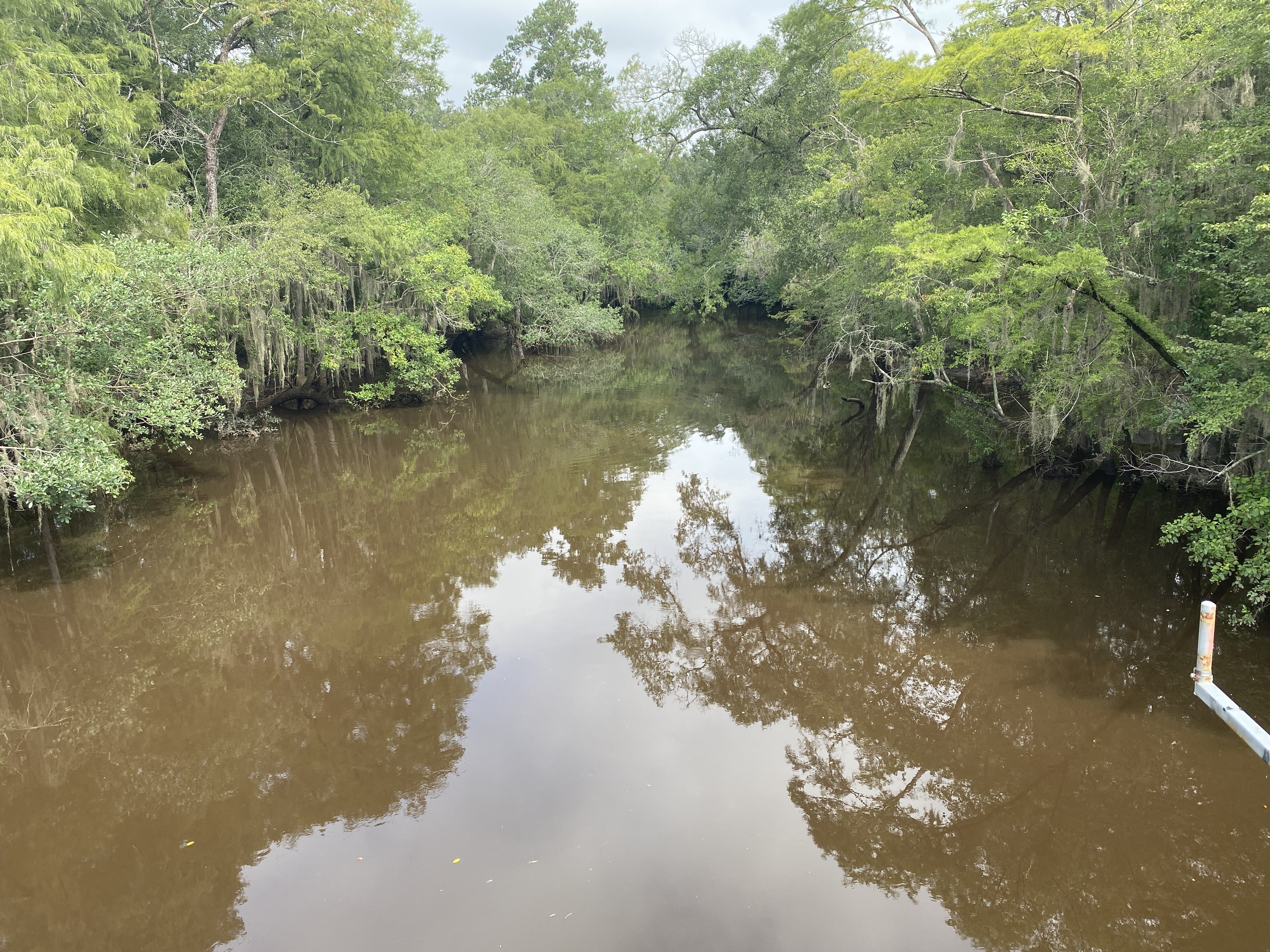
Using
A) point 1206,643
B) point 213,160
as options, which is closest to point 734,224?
point 213,160

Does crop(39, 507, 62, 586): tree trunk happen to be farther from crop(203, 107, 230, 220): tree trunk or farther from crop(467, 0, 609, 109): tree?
crop(467, 0, 609, 109): tree

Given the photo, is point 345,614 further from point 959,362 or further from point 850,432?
point 850,432

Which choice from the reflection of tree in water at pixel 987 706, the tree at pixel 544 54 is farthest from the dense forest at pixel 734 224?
the tree at pixel 544 54

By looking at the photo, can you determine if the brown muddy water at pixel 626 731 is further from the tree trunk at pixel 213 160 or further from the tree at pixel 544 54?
the tree at pixel 544 54

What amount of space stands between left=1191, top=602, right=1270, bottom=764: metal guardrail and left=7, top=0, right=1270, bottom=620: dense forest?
324 cm

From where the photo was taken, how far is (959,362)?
1154cm

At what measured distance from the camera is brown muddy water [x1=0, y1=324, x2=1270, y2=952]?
13.9 ft

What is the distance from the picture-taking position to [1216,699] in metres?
3.19

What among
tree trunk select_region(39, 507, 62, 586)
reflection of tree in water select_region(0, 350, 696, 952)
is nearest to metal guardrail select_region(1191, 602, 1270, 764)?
reflection of tree in water select_region(0, 350, 696, 952)

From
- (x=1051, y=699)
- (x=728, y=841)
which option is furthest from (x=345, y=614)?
(x=1051, y=699)

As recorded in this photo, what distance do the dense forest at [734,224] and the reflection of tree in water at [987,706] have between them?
1.27 meters

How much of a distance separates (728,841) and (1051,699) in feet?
10.0

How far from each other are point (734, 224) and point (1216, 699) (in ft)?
69.0

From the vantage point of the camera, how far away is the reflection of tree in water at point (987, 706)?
14.1ft
